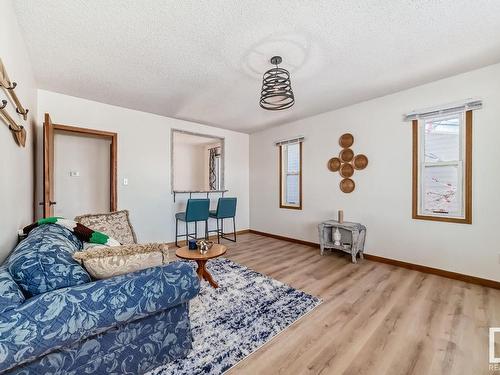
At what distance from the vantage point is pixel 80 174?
420 centimetres

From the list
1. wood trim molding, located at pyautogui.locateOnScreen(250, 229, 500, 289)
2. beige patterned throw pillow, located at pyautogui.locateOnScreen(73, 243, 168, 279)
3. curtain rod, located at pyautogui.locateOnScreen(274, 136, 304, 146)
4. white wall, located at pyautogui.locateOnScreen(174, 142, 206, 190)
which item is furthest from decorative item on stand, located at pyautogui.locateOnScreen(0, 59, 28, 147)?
white wall, located at pyautogui.locateOnScreen(174, 142, 206, 190)

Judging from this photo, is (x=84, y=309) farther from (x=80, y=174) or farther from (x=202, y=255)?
(x=80, y=174)

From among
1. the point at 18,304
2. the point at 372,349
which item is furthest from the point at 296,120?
the point at 18,304

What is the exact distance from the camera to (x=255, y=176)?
217 inches

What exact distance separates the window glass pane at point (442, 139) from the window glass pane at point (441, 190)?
0.13 meters

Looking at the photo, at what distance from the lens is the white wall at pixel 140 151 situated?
3318 millimetres

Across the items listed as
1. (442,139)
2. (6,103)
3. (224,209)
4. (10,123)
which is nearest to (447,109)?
(442,139)

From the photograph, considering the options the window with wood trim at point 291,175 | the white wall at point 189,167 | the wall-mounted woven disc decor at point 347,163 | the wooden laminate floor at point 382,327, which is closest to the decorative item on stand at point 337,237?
the wooden laminate floor at point 382,327

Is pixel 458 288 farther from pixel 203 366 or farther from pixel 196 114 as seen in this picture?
pixel 196 114

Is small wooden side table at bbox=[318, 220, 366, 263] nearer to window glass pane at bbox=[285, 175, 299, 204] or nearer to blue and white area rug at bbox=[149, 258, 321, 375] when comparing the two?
window glass pane at bbox=[285, 175, 299, 204]

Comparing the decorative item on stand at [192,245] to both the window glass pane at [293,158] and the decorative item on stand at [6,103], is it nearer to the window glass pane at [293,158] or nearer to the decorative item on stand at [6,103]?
the decorative item on stand at [6,103]

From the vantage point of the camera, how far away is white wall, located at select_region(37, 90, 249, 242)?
332 cm

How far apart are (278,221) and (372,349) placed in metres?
3.37

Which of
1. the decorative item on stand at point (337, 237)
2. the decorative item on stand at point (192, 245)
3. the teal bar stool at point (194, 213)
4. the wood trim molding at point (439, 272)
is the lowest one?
the wood trim molding at point (439, 272)
